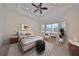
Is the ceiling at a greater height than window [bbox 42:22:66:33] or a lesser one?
greater

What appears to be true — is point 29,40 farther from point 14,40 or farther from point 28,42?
point 14,40

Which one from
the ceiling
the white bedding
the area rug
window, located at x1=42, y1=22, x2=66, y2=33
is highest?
the ceiling

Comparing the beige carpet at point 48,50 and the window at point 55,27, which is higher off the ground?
the window at point 55,27

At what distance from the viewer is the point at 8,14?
60.4 inches

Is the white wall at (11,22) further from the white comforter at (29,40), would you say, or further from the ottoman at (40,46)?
the ottoman at (40,46)

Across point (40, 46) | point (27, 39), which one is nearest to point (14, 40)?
point (27, 39)

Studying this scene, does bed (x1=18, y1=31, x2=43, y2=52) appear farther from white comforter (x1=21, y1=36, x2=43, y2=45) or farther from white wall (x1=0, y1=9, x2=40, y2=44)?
white wall (x1=0, y1=9, x2=40, y2=44)

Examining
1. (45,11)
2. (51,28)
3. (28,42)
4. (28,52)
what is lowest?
(28,52)

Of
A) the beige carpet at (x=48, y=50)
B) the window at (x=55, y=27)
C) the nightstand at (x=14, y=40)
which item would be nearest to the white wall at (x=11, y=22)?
the nightstand at (x=14, y=40)

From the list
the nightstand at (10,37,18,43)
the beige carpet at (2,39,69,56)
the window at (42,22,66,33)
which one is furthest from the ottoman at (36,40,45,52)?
the nightstand at (10,37,18,43)

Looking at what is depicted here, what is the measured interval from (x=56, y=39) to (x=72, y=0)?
0.67m


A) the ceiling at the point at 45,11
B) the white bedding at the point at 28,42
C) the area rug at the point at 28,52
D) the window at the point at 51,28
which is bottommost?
the area rug at the point at 28,52

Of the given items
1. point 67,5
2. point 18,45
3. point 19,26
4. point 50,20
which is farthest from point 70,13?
point 18,45

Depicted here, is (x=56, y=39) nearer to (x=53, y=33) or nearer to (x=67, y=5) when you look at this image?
(x=53, y=33)
